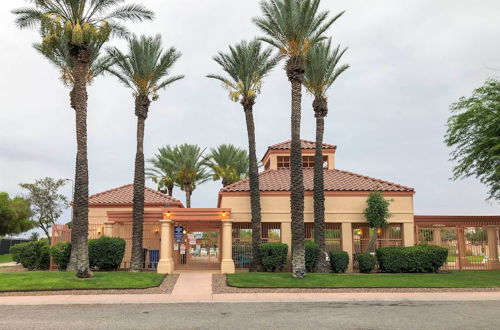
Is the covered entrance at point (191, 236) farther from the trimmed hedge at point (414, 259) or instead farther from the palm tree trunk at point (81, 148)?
the trimmed hedge at point (414, 259)

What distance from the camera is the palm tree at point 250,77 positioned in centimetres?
2605

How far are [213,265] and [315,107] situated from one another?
11996 mm

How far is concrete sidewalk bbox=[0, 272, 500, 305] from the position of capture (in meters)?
15.9

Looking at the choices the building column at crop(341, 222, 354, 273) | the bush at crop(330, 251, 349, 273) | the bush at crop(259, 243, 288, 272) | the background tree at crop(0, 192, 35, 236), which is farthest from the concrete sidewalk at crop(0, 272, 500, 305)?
the background tree at crop(0, 192, 35, 236)

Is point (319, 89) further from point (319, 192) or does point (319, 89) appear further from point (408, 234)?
point (408, 234)

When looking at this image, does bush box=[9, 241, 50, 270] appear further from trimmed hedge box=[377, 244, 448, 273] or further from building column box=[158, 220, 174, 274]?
trimmed hedge box=[377, 244, 448, 273]

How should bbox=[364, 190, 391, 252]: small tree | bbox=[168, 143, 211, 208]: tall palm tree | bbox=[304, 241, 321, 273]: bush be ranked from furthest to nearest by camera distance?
bbox=[168, 143, 211, 208]: tall palm tree → bbox=[364, 190, 391, 252]: small tree → bbox=[304, 241, 321, 273]: bush

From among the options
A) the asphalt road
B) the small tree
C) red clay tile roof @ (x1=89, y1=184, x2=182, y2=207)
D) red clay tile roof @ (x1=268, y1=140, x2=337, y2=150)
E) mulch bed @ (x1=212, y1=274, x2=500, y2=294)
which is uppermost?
red clay tile roof @ (x1=268, y1=140, x2=337, y2=150)

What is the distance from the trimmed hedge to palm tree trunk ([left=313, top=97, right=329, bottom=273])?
3590mm

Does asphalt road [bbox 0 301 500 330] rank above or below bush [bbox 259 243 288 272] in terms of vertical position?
below

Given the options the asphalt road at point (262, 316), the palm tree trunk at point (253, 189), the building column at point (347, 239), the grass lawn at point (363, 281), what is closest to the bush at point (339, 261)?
the building column at point (347, 239)

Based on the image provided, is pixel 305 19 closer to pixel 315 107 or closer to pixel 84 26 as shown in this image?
pixel 315 107

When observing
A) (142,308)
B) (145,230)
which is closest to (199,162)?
(145,230)

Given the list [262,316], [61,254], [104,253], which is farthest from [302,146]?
[262,316]
